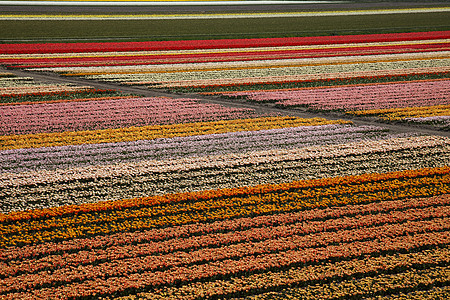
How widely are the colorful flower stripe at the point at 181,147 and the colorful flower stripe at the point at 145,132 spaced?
0.54 metres

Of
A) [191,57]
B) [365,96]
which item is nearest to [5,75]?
[191,57]

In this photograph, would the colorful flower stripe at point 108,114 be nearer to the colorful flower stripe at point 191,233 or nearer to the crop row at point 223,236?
the colorful flower stripe at point 191,233

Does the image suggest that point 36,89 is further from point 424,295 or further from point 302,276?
point 424,295

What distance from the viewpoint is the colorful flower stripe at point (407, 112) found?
2060 cm

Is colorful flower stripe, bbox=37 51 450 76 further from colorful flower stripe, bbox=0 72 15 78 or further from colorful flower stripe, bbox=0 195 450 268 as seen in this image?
colorful flower stripe, bbox=0 195 450 268

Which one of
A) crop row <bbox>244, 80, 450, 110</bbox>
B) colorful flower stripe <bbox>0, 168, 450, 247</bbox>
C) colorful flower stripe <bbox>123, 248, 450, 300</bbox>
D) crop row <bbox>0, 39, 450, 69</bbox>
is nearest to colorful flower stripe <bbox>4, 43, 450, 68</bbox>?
crop row <bbox>0, 39, 450, 69</bbox>

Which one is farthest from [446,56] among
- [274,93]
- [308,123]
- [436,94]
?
[308,123]

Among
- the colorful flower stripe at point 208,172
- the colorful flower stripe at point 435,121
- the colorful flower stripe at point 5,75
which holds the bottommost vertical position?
the colorful flower stripe at point 208,172

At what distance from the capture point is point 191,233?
11.0m

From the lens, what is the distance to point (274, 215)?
11781mm

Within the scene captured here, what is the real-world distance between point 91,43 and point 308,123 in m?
31.3

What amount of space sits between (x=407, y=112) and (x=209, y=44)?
→ 26272 millimetres

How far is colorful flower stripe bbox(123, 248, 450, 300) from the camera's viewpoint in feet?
29.0

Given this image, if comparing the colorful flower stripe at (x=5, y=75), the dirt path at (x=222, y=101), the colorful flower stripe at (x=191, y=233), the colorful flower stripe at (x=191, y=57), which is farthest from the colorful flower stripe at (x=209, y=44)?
the colorful flower stripe at (x=191, y=233)
